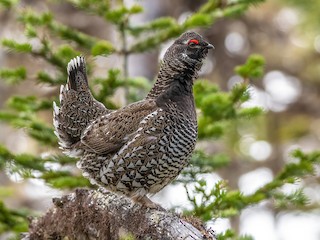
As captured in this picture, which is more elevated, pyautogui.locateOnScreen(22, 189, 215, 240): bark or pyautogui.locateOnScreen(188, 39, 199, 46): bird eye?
pyautogui.locateOnScreen(188, 39, 199, 46): bird eye

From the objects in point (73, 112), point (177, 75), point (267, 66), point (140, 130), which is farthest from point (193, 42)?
point (267, 66)

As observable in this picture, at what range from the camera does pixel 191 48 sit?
6.19m

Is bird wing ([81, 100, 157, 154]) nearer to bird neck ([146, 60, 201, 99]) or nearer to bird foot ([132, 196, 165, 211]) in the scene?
bird neck ([146, 60, 201, 99])

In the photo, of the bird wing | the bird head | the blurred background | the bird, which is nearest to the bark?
the bird

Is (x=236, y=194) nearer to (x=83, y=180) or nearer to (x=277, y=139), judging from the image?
(x=83, y=180)

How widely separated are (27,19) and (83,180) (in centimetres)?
174

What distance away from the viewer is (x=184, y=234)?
467 cm

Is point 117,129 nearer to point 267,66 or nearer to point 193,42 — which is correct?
point 193,42

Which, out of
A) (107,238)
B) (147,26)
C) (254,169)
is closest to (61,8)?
(254,169)

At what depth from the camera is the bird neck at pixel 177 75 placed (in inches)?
245

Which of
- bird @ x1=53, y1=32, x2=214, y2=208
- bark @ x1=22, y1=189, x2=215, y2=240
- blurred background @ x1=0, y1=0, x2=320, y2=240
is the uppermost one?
blurred background @ x1=0, y1=0, x2=320, y2=240

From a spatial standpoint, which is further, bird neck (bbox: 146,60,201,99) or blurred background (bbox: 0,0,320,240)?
blurred background (bbox: 0,0,320,240)

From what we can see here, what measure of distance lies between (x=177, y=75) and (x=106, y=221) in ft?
5.28

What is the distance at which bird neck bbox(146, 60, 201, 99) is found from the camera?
6.23 metres
